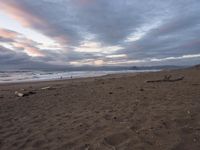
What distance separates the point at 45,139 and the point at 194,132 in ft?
9.69

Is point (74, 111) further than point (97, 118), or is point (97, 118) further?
point (74, 111)

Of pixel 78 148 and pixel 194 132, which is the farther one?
pixel 194 132

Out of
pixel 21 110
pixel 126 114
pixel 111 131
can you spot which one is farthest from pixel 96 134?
pixel 21 110

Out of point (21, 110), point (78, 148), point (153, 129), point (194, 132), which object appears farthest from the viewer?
point (21, 110)

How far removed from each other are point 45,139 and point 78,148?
0.92 meters

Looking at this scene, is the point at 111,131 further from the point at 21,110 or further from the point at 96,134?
the point at 21,110

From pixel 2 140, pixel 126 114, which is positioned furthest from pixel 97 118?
pixel 2 140

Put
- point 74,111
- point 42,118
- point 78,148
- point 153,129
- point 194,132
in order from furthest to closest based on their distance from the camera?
point 74,111
point 42,118
point 153,129
point 194,132
point 78,148

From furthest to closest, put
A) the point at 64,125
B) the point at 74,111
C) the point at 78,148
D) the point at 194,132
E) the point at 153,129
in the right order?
1. the point at 74,111
2. the point at 64,125
3. the point at 153,129
4. the point at 194,132
5. the point at 78,148

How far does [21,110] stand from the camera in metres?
7.64

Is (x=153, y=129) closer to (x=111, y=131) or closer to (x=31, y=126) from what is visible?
(x=111, y=131)

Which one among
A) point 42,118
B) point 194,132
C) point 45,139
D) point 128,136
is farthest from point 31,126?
point 194,132

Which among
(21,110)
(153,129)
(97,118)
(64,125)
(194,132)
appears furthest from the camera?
(21,110)

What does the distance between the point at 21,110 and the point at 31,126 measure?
93.3 inches
